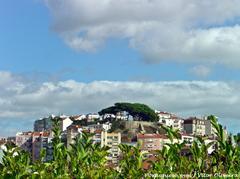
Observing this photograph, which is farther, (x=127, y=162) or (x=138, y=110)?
(x=138, y=110)

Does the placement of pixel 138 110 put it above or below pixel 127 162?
above

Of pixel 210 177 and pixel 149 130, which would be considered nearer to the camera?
pixel 210 177

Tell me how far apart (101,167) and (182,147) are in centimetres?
74

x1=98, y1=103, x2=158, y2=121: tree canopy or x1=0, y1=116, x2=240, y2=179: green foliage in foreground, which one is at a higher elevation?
x1=98, y1=103, x2=158, y2=121: tree canopy

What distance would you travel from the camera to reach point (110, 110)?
536ft

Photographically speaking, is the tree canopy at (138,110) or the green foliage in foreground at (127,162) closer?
the green foliage in foreground at (127,162)

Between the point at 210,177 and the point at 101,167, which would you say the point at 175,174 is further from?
the point at 101,167

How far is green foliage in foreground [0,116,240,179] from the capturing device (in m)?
4.71

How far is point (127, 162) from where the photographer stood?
501 centimetres

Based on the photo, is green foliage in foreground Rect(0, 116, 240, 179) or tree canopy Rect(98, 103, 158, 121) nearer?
green foliage in foreground Rect(0, 116, 240, 179)

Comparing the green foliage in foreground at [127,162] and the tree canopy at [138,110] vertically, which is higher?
the tree canopy at [138,110]

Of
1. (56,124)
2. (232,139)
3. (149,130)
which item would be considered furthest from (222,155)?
(149,130)

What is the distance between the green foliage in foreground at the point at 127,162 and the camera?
15.4 feet

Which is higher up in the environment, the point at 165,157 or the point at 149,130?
the point at 149,130
